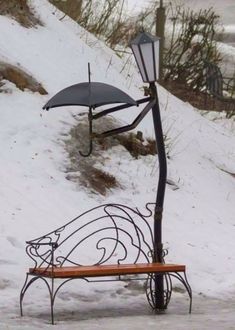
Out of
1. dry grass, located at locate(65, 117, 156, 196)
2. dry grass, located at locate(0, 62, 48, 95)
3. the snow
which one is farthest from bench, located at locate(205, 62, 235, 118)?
dry grass, located at locate(0, 62, 48, 95)

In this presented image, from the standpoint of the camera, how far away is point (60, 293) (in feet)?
25.7

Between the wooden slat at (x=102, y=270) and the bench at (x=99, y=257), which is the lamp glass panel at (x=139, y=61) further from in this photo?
the wooden slat at (x=102, y=270)

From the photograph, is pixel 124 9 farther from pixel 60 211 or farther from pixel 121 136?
pixel 60 211

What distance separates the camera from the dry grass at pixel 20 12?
12.4 metres

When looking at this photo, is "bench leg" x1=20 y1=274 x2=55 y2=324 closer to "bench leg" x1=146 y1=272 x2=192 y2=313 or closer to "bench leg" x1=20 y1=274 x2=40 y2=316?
"bench leg" x1=20 y1=274 x2=40 y2=316

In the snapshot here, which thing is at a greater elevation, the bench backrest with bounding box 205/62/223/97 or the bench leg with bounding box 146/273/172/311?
the bench backrest with bounding box 205/62/223/97

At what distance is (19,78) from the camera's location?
11.1 metres

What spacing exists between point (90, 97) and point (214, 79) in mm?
8900

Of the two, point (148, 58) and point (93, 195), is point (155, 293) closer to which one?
point (148, 58)

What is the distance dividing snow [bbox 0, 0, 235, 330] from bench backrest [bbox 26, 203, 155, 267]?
146 mm

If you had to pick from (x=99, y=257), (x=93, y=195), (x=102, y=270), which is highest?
(x=93, y=195)

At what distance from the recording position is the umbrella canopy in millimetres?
7645

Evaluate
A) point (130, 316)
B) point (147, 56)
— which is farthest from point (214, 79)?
point (130, 316)

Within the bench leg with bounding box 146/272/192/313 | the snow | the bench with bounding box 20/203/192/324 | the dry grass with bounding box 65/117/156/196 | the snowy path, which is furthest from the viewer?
the dry grass with bounding box 65/117/156/196
